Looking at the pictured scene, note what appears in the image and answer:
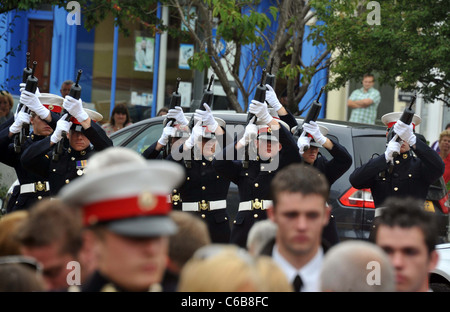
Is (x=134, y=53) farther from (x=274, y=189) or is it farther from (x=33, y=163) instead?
(x=274, y=189)

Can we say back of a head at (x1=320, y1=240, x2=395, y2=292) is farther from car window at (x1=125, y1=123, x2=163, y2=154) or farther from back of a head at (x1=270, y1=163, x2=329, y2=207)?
car window at (x1=125, y1=123, x2=163, y2=154)

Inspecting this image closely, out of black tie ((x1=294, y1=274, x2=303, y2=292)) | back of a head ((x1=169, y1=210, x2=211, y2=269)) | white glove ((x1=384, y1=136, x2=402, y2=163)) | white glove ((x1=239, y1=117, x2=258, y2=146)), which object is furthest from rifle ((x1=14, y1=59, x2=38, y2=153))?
black tie ((x1=294, y1=274, x2=303, y2=292))

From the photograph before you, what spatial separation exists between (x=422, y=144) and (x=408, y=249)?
370 centimetres

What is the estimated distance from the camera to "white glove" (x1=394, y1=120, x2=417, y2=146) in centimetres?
689

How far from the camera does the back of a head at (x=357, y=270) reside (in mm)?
3100

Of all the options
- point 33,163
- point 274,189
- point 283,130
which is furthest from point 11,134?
point 274,189

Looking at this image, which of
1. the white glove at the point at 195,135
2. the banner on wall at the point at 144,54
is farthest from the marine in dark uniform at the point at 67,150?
the banner on wall at the point at 144,54

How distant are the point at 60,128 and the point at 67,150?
10.9 inches

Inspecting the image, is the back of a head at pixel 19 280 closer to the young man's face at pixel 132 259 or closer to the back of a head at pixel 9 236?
the young man's face at pixel 132 259

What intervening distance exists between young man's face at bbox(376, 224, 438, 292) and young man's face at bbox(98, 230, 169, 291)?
103cm

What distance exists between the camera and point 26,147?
7.53 meters

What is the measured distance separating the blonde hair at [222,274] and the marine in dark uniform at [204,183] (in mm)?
4504
